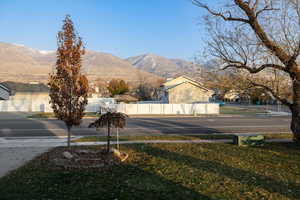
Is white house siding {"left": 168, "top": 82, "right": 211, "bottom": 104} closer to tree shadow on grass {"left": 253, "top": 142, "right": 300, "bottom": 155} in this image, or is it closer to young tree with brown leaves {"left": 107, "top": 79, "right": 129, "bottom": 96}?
young tree with brown leaves {"left": 107, "top": 79, "right": 129, "bottom": 96}

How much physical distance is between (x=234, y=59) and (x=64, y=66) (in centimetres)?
697

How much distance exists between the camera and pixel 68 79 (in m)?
8.18

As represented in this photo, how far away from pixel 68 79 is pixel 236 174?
6448mm

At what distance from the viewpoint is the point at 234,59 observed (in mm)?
9648

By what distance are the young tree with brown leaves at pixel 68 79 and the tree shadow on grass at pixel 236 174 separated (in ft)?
11.1

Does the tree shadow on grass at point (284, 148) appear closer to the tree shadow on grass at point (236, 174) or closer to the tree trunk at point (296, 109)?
the tree trunk at point (296, 109)

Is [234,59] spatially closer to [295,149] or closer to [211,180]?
[295,149]

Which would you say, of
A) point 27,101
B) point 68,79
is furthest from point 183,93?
point 68,79

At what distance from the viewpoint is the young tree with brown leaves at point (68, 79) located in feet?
26.6

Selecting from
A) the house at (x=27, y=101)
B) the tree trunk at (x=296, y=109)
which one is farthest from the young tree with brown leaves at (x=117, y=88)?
the tree trunk at (x=296, y=109)

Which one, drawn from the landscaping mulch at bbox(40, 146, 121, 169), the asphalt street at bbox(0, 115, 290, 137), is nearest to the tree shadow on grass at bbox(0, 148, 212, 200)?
the landscaping mulch at bbox(40, 146, 121, 169)

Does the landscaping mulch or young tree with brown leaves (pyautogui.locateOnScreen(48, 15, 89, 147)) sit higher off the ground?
young tree with brown leaves (pyautogui.locateOnScreen(48, 15, 89, 147))

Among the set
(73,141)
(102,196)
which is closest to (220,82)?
(102,196)

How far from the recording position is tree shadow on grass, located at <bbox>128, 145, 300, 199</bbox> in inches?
209
